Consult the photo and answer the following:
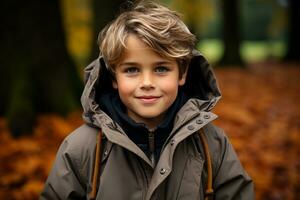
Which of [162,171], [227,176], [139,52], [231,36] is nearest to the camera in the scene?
[162,171]

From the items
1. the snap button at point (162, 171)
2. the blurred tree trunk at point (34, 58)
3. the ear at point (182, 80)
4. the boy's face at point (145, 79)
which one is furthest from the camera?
the blurred tree trunk at point (34, 58)

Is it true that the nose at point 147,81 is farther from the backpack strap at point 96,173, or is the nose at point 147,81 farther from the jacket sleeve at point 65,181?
the jacket sleeve at point 65,181

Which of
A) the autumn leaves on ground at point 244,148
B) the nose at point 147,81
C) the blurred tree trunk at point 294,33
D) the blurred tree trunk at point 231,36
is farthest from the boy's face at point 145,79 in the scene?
the blurred tree trunk at point 294,33

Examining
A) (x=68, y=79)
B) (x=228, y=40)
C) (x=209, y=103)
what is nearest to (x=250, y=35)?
(x=228, y=40)

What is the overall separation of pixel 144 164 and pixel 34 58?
4511mm

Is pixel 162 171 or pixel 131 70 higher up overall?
pixel 131 70

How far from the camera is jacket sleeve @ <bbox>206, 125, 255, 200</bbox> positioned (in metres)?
→ 2.67

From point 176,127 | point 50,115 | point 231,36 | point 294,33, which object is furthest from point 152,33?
point 294,33

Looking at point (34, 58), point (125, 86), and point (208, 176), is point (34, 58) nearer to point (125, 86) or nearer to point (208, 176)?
point (125, 86)

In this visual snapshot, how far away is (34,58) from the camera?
6.57m

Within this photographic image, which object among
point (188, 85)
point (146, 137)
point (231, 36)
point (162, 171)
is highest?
point (188, 85)

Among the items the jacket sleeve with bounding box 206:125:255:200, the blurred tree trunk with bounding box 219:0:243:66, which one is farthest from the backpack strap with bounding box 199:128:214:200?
the blurred tree trunk with bounding box 219:0:243:66

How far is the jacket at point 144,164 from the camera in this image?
248 cm

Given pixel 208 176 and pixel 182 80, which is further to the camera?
pixel 182 80
